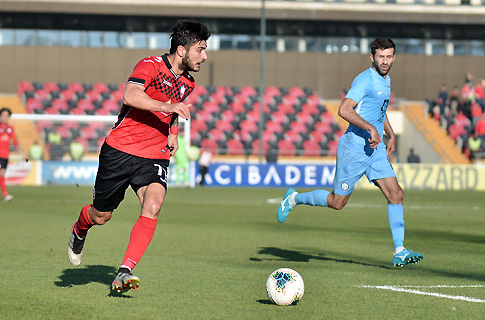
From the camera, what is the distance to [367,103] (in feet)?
28.6

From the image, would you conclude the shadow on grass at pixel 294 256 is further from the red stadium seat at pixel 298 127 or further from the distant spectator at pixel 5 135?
the red stadium seat at pixel 298 127

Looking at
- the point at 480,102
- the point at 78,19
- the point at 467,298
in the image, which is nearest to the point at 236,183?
the point at 480,102

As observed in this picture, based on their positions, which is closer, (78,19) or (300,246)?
(300,246)

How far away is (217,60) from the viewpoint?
149ft

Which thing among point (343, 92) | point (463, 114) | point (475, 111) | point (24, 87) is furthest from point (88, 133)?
point (463, 114)

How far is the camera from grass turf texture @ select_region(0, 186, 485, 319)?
618 cm

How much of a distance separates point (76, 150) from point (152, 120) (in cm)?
2456

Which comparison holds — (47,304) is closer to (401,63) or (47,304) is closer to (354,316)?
(354,316)

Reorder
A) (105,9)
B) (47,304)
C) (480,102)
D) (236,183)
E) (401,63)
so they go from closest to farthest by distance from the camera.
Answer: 1. (47,304)
2. (236,183)
3. (480,102)
4. (105,9)
5. (401,63)

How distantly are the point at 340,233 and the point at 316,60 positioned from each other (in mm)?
33633

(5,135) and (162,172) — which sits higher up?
(162,172)

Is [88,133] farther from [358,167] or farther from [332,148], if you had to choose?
[358,167]

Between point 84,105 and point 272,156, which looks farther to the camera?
point 84,105

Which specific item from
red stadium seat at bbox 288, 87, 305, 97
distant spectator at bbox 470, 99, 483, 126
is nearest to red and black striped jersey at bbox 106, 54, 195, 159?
distant spectator at bbox 470, 99, 483, 126
